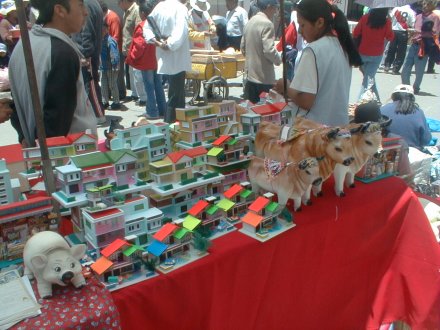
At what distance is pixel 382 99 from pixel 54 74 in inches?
251

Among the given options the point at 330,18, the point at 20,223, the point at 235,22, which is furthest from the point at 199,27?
the point at 20,223

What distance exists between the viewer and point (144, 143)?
1.90 meters

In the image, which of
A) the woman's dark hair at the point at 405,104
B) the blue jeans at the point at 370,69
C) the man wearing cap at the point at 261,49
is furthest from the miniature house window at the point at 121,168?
the blue jeans at the point at 370,69

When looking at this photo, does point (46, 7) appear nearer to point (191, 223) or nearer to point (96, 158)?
point (96, 158)

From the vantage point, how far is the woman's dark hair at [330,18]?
241cm

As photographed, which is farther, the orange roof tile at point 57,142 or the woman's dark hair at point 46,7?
the woman's dark hair at point 46,7

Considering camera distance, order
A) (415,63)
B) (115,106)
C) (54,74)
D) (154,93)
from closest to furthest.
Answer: (54,74) → (154,93) → (115,106) → (415,63)

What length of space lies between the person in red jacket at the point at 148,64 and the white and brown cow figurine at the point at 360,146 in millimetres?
4044

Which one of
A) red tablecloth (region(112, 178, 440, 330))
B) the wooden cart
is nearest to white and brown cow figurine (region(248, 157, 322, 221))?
red tablecloth (region(112, 178, 440, 330))

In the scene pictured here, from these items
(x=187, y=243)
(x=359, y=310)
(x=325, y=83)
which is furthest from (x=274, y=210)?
(x=325, y=83)

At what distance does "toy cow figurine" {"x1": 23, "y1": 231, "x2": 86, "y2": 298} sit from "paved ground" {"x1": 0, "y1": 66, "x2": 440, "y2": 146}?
400 centimetres

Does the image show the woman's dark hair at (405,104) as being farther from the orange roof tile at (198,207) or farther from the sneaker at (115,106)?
the sneaker at (115,106)

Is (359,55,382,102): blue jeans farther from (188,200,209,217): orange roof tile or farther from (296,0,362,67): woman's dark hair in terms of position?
(188,200,209,217): orange roof tile

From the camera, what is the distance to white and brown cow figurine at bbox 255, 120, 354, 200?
181 centimetres
